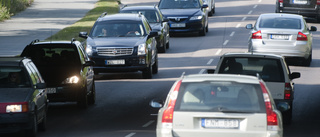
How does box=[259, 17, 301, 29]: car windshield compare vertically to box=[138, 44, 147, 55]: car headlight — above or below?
above

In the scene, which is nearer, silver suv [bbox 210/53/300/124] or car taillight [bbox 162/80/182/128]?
car taillight [bbox 162/80/182/128]

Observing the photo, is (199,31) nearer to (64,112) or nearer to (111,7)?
(111,7)

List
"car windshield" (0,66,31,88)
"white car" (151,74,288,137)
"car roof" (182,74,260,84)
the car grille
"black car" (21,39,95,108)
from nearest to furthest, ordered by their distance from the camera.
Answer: "white car" (151,74,288,137) → "car roof" (182,74,260,84) → "car windshield" (0,66,31,88) → "black car" (21,39,95,108) → the car grille

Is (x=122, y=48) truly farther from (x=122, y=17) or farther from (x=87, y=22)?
(x=87, y=22)

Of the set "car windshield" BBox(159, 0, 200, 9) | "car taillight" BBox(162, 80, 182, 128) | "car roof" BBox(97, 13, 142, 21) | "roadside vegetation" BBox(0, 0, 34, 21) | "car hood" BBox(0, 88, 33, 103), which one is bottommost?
"roadside vegetation" BBox(0, 0, 34, 21)

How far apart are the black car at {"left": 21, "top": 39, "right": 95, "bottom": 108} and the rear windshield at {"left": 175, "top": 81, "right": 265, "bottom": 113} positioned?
8108 millimetres

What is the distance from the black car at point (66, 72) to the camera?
1864 centimetres

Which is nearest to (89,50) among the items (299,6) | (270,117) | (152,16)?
(152,16)

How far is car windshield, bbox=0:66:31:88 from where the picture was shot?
15708mm

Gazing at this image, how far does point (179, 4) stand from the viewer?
1460 inches

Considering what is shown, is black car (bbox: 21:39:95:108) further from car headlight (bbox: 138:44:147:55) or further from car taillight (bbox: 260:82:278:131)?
car taillight (bbox: 260:82:278:131)

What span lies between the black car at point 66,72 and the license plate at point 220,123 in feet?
27.8

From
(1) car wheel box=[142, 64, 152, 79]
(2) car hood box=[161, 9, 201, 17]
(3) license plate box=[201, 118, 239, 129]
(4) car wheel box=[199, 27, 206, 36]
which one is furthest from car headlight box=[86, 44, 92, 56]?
(3) license plate box=[201, 118, 239, 129]

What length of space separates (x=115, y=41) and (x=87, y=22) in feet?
51.0
